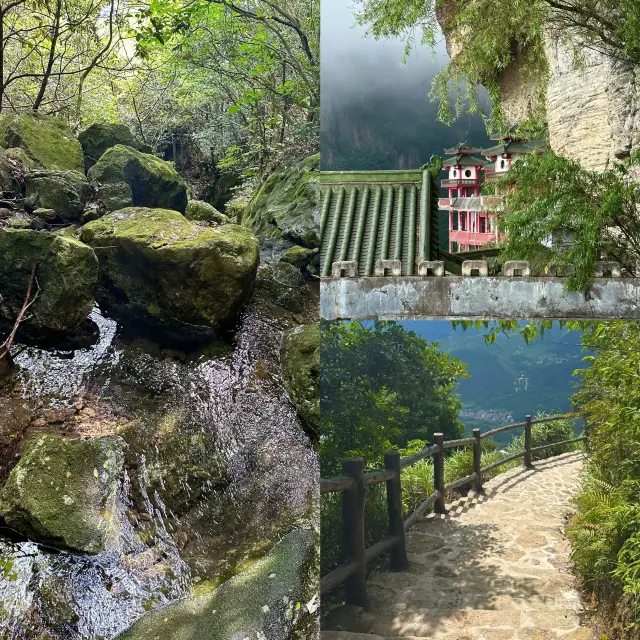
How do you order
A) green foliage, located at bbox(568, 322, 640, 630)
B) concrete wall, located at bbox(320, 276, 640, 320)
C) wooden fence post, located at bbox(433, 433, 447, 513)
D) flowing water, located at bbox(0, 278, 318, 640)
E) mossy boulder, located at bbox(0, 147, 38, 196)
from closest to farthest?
green foliage, located at bbox(568, 322, 640, 630) → wooden fence post, located at bbox(433, 433, 447, 513) → concrete wall, located at bbox(320, 276, 640, 320) → flowing water, located at bbox(0, 278, 318, 640) → mossy boulder, located at bbox(0, 147, 38, 196)

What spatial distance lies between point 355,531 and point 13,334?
1.46 meters

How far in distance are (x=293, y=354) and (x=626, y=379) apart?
49.5 inches

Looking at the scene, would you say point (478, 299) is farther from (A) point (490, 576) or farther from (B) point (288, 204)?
(B) point (288, 204)

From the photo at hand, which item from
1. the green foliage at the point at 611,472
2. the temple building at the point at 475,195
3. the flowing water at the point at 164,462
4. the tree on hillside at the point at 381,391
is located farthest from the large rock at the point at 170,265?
the green foliage at the point at 611,472

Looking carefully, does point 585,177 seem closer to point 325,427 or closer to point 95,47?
point 325,427

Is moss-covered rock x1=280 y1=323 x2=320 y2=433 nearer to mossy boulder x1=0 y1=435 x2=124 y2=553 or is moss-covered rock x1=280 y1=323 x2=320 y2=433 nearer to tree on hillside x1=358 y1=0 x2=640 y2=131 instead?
mossy boulder x1=0 y1=435 x2=124 y2=553

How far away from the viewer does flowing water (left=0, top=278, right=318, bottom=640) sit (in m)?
2.06

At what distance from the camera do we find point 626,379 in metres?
1.61

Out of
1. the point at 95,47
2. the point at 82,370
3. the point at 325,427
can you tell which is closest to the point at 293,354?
the point at 325,427

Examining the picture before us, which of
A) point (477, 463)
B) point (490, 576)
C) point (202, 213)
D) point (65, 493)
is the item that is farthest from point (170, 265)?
point (490, 576)

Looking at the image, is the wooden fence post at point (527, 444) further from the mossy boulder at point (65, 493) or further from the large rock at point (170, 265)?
the mossy boulder at point (65, 493)

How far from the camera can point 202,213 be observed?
2467mm

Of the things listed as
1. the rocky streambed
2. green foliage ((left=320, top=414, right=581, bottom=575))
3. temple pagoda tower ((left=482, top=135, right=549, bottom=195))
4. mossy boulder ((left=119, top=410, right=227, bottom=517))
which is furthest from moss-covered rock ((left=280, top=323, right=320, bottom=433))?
temple pagoda tower ((left=482, top=135, right=549, bottom=195))

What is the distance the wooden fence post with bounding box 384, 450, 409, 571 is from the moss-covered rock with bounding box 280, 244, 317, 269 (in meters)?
1.04
